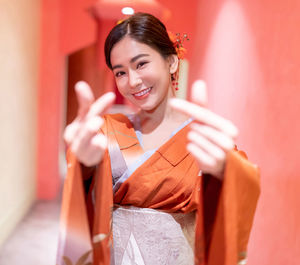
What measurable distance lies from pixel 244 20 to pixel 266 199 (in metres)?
0.89

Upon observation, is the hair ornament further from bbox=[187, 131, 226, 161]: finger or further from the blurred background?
bbox=[187, 131, 226, 161]: finger

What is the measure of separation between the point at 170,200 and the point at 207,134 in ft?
1.00

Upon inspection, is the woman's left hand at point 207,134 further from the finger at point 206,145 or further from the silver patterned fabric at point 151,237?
the silver patterned fabric at point 151,237

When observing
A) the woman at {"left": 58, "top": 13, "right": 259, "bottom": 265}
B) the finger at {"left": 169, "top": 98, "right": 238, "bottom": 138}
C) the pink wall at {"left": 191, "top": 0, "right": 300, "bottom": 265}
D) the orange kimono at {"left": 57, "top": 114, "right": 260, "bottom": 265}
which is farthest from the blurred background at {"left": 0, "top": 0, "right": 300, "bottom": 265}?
the finger at {"left": 169, "top": 98, "right": 238, "bottom": 138}

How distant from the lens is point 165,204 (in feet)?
2.59

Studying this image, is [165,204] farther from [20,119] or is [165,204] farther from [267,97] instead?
[20,119]

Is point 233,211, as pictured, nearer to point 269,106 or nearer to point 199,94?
point 199,94

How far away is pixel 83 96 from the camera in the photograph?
1.76ft

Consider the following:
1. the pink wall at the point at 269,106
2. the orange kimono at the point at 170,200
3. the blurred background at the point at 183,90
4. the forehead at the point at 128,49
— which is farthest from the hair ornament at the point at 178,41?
the pink wall at the point at 269,106

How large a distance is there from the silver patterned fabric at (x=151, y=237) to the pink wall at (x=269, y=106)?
42cm

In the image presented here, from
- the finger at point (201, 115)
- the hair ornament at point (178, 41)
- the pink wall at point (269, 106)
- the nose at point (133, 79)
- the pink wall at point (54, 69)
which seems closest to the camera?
the finger at point (201, 115)

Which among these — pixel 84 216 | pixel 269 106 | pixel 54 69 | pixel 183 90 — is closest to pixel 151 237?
pixel 84 216

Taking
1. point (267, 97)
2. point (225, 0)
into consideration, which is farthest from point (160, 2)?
point (225, 0)

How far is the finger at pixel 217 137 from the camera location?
532 mm
